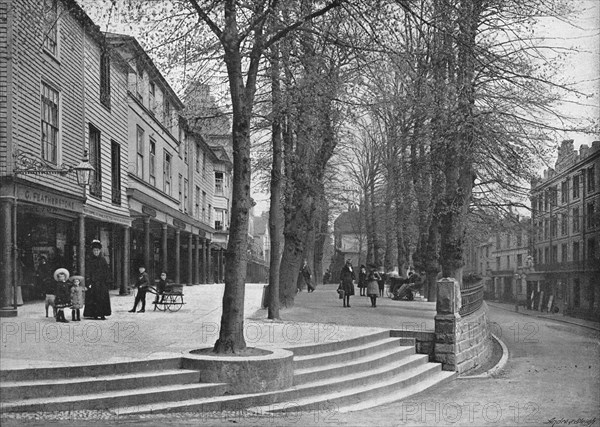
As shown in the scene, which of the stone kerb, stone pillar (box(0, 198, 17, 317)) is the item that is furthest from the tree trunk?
stone pillar (box(0, 198, 17, 317))

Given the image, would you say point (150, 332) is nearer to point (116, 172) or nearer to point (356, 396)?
point (356, 396)

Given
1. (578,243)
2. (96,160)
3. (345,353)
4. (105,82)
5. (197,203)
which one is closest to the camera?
(345,353)

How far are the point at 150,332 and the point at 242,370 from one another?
4316 mm

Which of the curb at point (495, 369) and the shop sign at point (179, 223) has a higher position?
the shop sign at point (179, 223)

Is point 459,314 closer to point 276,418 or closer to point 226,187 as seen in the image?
point 276,418

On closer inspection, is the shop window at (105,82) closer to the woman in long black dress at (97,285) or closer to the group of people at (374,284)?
the woman in long black dress at (97,285)

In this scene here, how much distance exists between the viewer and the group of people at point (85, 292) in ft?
42.9

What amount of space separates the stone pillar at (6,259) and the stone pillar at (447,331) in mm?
8528

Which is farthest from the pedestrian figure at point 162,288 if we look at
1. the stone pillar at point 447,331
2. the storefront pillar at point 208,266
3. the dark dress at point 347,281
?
the storefront pillar at point 208,266

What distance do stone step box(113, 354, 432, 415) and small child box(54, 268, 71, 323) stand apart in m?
5.95

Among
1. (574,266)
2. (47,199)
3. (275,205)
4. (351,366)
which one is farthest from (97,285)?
(574,266)

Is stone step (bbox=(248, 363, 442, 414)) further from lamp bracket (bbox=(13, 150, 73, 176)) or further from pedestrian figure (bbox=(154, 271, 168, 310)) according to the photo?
pedestrian figure (bbox=(154, 271, 168, 310))

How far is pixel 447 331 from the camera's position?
A: 13.2 m

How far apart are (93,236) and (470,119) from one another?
37.0 feet
